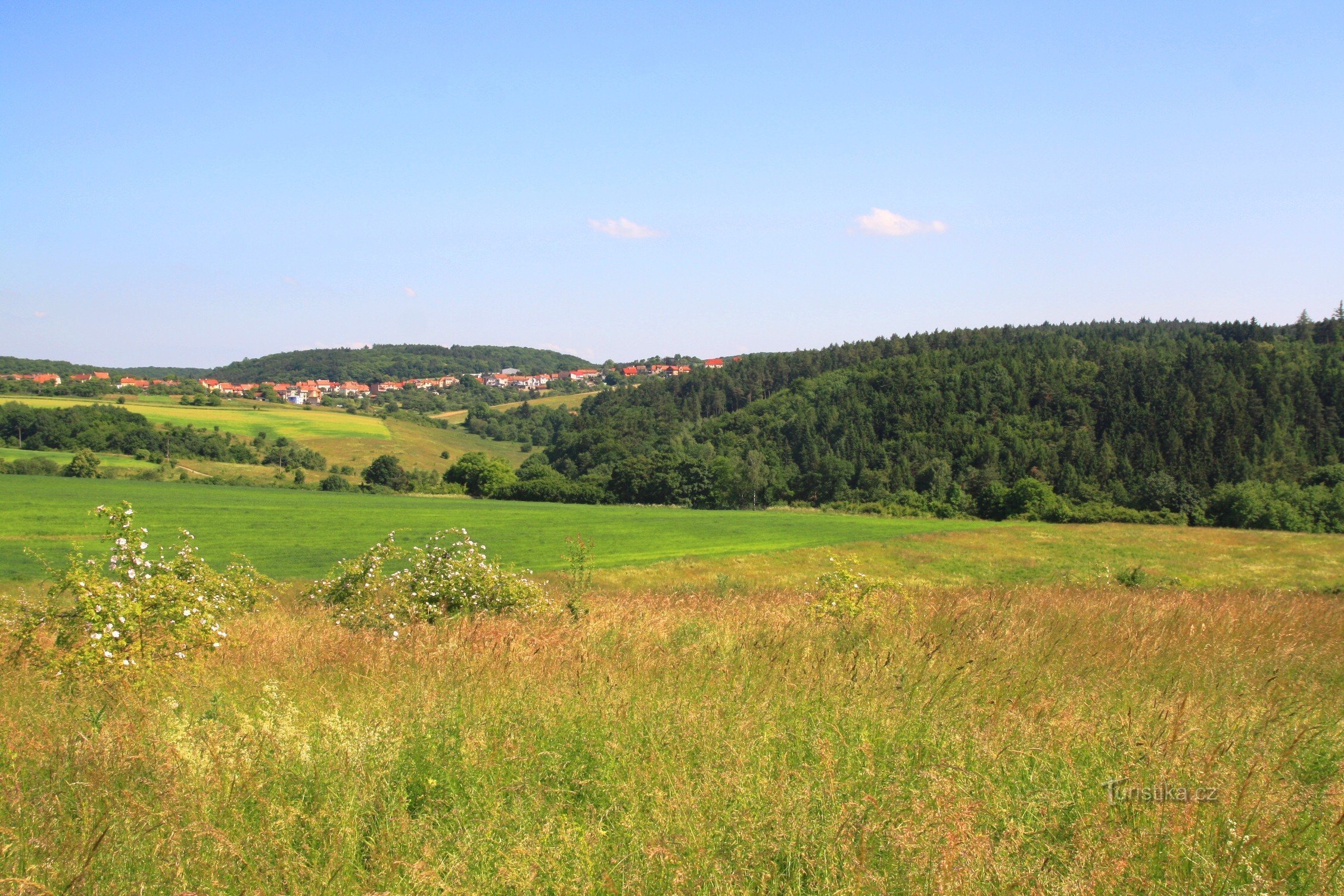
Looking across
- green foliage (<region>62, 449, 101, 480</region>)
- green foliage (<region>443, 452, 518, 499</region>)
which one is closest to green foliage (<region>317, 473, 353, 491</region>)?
green foliage (<region>443, 452, 518, 499</region>)

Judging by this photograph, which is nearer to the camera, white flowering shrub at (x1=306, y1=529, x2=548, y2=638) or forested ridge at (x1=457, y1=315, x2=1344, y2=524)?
white flowering shrub at (x1=306, y1=529, x2=548, y2=638)

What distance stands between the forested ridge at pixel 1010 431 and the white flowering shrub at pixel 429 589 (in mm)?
77194

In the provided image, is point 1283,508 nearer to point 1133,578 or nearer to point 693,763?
point 1133,578

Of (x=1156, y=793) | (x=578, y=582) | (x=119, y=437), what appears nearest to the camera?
(x=1156, y=793)

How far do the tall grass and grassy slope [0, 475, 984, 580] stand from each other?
88.9 feet

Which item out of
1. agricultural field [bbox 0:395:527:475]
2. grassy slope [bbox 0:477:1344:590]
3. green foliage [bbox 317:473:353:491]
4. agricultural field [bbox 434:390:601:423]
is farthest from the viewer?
agricultural field [bbox 434:390:601:423]

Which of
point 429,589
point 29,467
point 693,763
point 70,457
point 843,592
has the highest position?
point 693,763

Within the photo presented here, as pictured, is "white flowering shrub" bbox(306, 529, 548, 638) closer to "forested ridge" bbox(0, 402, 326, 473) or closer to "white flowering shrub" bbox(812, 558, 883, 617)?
"white flowering shrub" bbox(812, 558, 883, 617)

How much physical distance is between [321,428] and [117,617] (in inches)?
4567

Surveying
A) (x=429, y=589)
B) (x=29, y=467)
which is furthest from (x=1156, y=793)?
(x=29, y=467)

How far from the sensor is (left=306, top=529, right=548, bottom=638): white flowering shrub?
8.80 meters

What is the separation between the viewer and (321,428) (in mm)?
112188

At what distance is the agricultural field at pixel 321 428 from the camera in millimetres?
97312

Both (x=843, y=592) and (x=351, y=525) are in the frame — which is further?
(x=351, y=525)
